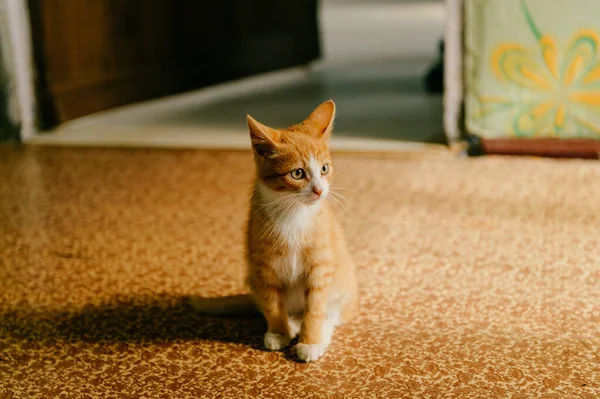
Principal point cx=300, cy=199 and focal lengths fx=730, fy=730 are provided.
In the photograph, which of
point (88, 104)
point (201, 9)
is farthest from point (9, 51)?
point (201, 9)

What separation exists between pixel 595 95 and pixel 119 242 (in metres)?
1.87

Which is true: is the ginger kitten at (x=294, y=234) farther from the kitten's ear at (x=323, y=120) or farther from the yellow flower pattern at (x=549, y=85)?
the yellow flower pattern at (x=549, y=85)

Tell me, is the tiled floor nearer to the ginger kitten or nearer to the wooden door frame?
the wooden door frame

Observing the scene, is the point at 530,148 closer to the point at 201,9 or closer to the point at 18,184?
the point at 18,184

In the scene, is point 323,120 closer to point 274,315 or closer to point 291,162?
point 291,162

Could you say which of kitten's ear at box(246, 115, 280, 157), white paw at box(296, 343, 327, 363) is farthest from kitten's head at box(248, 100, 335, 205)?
white paw at box(296, 343, 327, 363)

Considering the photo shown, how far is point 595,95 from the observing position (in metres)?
2.81

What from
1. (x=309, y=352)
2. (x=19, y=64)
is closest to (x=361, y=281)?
(x=309, y=352)

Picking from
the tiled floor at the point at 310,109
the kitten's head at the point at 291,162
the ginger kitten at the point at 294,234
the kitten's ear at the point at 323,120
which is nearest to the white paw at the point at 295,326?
the ginger kitten at the point at 294,234

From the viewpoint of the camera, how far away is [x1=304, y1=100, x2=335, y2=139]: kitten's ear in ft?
4.83

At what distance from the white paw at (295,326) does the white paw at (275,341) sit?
0.03 meters

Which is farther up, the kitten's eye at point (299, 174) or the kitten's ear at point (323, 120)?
the kitten's ear at point (323, 120)

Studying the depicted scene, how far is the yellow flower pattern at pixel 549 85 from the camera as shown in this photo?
278 centimetres

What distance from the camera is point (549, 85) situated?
2.83 meters
